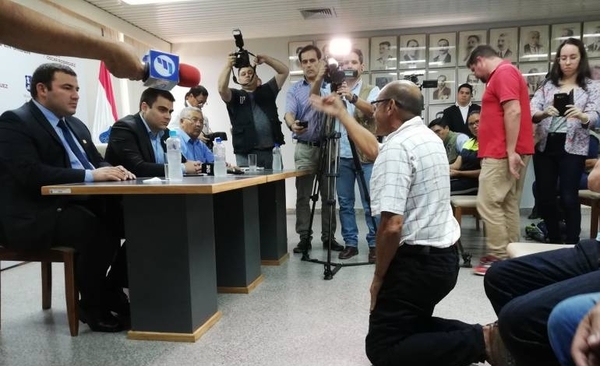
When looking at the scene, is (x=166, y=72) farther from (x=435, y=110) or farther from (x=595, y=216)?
(x=435, y=110)

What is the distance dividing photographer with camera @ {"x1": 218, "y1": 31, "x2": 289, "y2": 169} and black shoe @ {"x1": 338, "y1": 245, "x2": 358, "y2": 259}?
90cm

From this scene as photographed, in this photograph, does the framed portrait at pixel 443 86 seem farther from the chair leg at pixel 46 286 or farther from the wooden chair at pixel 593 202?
the chair leg at pixel 46 286

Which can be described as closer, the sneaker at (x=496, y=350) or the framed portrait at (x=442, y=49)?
the sneaker at (x=496, y=350)

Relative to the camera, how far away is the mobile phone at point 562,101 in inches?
109

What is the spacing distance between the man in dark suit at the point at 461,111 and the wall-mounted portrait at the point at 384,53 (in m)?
0.87

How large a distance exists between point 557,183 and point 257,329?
8.03ft

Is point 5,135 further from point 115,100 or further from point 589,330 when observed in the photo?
point 115,100

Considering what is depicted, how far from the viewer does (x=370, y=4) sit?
422 centimetres

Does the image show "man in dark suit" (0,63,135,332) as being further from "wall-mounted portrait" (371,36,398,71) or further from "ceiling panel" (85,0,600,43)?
"wall-mounted portrait" (371,36,398,71)

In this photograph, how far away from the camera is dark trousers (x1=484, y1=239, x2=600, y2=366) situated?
1.04 m

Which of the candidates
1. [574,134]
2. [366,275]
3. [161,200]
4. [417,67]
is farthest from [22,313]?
[417,67]

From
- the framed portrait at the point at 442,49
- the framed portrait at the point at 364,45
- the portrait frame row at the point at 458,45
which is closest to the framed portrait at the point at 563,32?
the portrait frame row at the point at 458,45

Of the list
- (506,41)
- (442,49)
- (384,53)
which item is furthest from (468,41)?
(384,53)

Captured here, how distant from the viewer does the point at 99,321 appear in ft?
6.36
